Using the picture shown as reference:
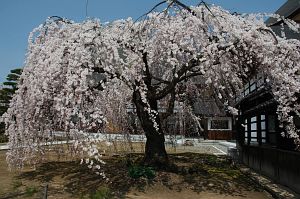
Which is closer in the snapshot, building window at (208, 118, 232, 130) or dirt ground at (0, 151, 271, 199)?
dirt ground at (0, 151, 271, 199)

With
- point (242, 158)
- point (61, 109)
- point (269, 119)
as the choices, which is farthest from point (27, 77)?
point (242, 158)

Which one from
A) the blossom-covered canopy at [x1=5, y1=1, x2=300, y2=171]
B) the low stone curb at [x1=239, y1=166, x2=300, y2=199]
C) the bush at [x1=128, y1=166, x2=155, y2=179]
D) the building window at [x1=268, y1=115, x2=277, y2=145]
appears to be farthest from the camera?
the building window at [x1=268, y1=115, x2=277, y2=145]

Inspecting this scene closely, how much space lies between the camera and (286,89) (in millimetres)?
8227

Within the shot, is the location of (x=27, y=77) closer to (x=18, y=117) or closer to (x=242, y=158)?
(x=18, y=117)

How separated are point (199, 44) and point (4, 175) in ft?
22.8

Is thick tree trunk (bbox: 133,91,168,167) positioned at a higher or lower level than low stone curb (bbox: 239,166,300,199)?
higher

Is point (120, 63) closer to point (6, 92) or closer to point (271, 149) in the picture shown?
point (271, 149)

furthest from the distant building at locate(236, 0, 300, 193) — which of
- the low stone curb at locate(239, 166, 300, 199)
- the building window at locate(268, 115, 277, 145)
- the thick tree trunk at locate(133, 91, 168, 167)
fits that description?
the thick tree trunk at locate(133, 91, 168, 167)

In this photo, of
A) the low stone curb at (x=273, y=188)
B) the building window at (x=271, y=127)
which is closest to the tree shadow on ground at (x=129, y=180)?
the low stone curb at (x=273, y=188)

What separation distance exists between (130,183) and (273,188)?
378cm

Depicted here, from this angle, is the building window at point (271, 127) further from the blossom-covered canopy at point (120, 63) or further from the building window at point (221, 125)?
the building window at point (221, 125)

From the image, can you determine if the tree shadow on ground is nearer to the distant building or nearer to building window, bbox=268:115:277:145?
the distant building

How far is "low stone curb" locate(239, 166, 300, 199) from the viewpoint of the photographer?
860 centimetres

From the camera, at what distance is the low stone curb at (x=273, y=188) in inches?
339
